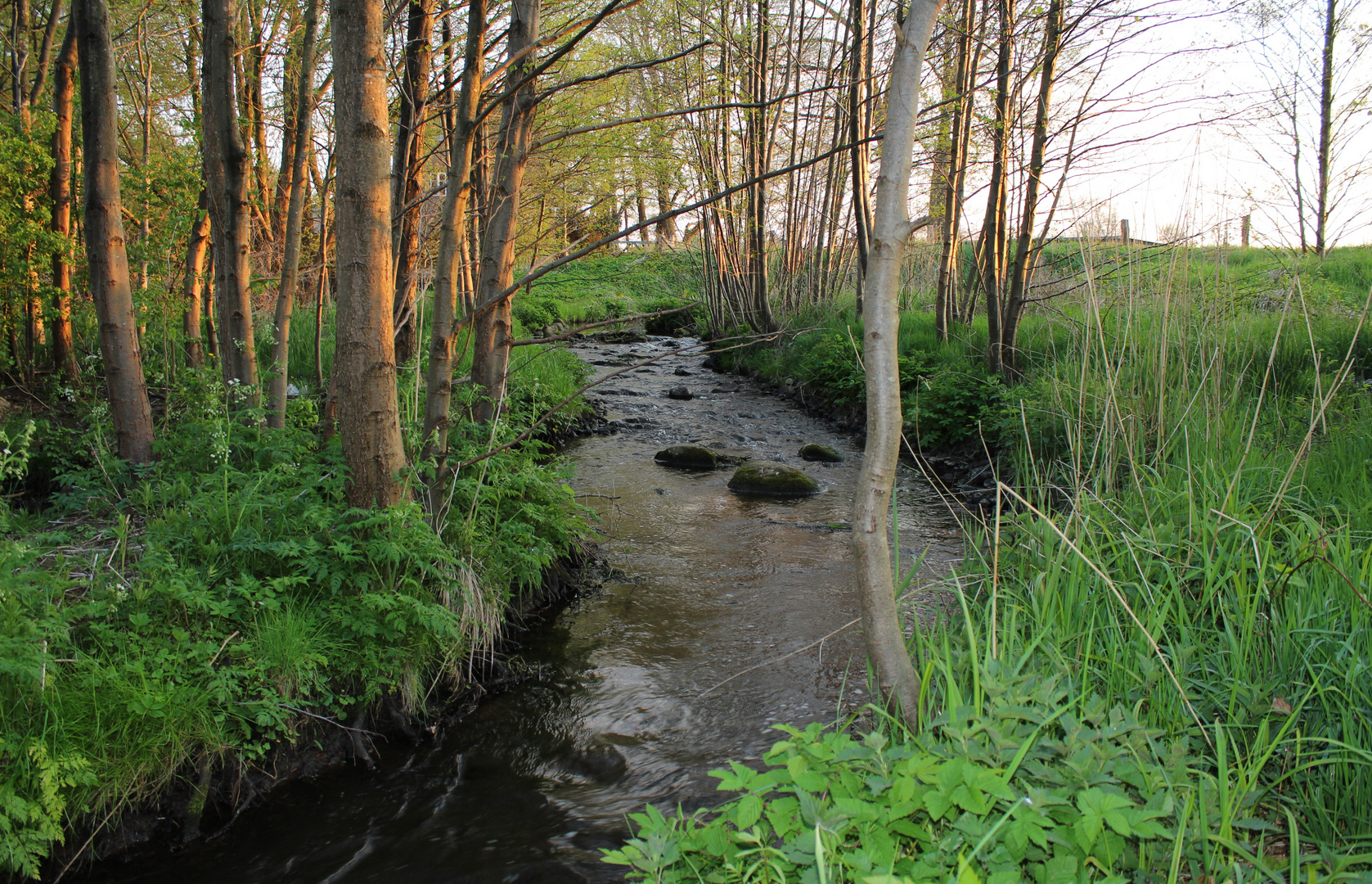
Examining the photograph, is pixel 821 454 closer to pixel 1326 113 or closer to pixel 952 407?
pixel 952 407

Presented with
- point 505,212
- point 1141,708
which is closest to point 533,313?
point 505,212

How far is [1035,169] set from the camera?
6.13 metres

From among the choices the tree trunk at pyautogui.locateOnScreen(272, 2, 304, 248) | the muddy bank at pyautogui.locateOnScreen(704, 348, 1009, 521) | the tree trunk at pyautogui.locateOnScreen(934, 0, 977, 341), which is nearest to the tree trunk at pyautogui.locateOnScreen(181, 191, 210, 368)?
the tree trunk at pyautogui.locateOnScreen(272, 2, 304, 248)

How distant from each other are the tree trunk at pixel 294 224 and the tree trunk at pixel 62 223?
2.51 meters

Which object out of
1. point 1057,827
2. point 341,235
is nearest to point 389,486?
point 341,235

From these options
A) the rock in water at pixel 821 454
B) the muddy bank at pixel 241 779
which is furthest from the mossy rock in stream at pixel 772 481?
the muddy bank at pixel 241 779

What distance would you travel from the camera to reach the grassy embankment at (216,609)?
2.19 metres

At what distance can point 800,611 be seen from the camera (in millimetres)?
4203

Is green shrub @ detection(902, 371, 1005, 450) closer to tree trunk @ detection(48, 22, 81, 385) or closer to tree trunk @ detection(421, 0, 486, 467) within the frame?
tree trunk @ detection(421, 0, 486, 467)

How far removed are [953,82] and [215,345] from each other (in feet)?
25.1

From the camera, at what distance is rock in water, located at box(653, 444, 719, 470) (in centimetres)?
755

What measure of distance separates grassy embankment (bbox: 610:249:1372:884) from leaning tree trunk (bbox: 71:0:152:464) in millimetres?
3690

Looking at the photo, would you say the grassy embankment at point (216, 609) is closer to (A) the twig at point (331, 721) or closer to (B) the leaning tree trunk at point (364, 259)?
(A) the twig at point (331, 721)

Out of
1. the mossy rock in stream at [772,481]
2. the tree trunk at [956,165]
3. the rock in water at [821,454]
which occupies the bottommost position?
the mossy rock in stream at [772,481]
